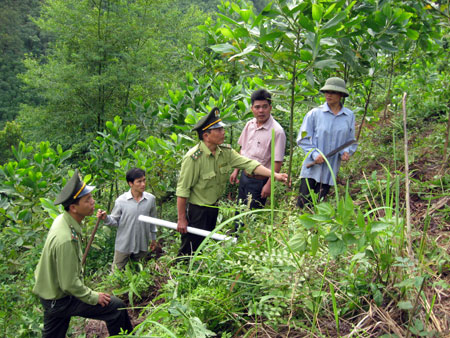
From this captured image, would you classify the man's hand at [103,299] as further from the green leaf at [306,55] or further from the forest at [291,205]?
the green leaf at [306,55]

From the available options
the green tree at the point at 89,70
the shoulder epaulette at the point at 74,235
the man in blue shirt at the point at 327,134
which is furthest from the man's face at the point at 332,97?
the green tree at the point at 89,70

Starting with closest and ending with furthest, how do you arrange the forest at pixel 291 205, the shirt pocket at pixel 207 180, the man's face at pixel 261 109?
1. the forest at pixel 291 205
2. the shirt pocket at pixel 207 180
3. the man's face at pixel 261 109

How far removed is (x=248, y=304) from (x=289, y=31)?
2.07 metres

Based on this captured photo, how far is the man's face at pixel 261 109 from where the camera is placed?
408cm

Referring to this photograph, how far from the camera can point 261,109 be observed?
409 cm

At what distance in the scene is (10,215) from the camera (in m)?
4.75

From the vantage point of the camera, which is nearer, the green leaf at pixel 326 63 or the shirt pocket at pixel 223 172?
the green leaf at pixel 326 63

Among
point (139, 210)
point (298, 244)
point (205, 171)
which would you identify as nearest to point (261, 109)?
point (205, 171)

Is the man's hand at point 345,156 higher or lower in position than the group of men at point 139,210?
higher

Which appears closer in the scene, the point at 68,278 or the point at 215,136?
the point at 68,278

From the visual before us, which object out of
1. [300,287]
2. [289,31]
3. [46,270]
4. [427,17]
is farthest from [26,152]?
[427,17]

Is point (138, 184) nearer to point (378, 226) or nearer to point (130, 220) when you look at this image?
point (130, 220)

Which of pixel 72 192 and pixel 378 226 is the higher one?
pixel 378 226

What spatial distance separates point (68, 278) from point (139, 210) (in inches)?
57.7
